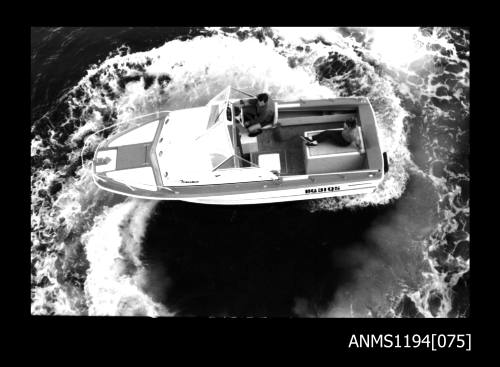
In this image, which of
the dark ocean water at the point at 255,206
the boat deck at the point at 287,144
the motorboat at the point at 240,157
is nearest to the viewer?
the motorboat at the point at 240,157

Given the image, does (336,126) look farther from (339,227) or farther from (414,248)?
(414,248)

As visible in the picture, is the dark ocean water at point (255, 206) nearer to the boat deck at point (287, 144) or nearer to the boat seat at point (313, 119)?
the boat deck at point (287, 144)

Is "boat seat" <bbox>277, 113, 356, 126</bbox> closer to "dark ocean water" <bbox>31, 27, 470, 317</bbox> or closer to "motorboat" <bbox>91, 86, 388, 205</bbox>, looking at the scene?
"motorboat" <bbox>91, 86, 388, 205</bbox>

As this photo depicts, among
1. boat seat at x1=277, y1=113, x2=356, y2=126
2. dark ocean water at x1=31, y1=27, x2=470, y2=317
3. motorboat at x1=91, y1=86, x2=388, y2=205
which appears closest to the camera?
motorboat at x1=91, y1=86, x2=388, y2=205

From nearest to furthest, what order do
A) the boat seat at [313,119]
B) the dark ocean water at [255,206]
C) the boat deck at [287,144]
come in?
the dark ocean water at [255,206], the boat deck at [287,144], the boat seat at [313,119]

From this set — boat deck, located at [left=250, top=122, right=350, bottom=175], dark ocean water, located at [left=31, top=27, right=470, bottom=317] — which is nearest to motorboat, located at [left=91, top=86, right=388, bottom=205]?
boat deck, located at [left=250, top=122, right=350, bottom=175]

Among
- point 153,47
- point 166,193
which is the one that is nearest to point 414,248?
point 166,193

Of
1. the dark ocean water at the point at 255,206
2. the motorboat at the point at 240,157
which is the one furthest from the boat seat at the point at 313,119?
the dark ocean water at the point at 255,206
